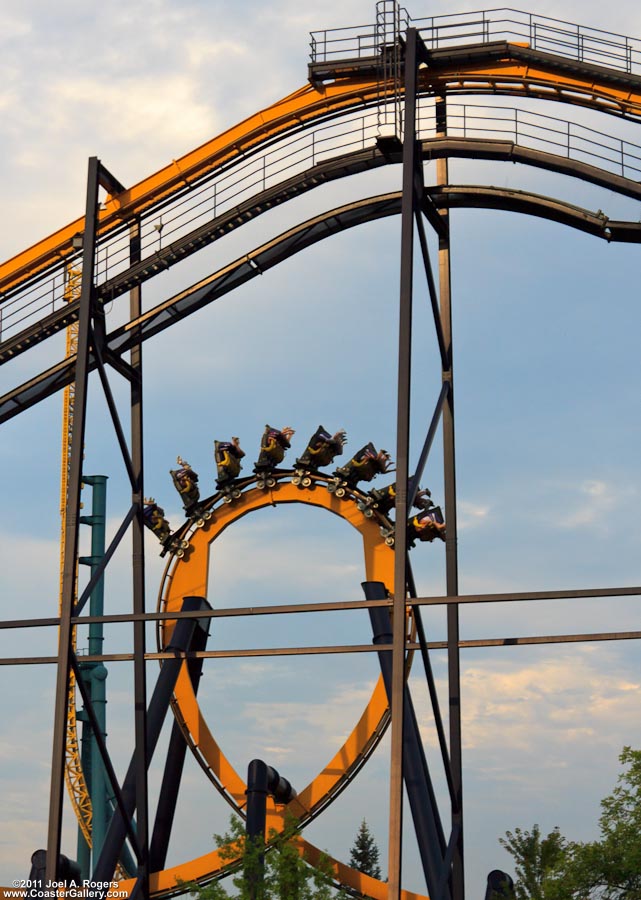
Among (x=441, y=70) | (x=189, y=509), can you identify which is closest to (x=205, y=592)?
(x=189, y=509)

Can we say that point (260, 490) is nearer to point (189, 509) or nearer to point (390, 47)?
point (189, 509)

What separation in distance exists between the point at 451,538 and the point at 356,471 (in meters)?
2.53

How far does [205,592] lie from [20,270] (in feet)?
17.7

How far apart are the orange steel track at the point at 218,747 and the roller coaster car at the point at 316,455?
187 mm

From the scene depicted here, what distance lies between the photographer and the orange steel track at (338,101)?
18.4 meters

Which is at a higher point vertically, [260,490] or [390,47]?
[390,47]

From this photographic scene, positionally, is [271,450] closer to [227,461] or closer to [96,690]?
[227,461]

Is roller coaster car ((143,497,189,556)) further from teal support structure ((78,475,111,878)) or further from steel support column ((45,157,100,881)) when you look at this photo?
teal support structure ((78,475,111,878))

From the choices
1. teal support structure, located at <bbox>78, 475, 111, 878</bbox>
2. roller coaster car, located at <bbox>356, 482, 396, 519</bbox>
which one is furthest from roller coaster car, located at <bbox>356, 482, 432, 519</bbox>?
teal support structure, located at <bbox>78, 475, 111, 878</bbox>

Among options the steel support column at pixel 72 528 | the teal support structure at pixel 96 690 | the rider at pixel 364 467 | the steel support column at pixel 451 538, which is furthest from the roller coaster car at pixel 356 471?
the teal support structure at pixel 96 690

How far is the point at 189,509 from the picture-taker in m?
21.9

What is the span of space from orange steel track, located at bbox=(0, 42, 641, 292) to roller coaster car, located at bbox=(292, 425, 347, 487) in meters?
4.11

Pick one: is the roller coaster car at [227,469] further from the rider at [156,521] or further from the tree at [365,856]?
the tree at [365,856]

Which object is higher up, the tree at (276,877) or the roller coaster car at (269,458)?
the roller coaster car at (269,458)
